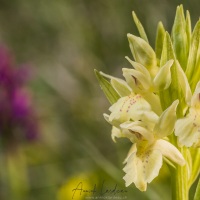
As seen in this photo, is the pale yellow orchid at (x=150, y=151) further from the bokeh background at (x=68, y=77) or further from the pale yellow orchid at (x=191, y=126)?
the bokeh background at (x=68, y=77)

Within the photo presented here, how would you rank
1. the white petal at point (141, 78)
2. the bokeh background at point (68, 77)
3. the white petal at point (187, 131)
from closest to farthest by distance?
the white petal at point (187, 131)
the white petal at point (141, 78)
the bokeh background at point (68, 77)

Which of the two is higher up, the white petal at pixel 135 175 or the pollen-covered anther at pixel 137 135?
the pollen-covered anther at pixel 137 135

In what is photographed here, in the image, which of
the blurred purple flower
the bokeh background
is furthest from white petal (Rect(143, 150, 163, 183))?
the blurred purple flower

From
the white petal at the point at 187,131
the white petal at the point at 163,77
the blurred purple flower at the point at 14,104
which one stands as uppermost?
the blurred purple flower at the point at 14,104

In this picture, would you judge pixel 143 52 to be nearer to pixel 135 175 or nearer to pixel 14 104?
pixel 135 175

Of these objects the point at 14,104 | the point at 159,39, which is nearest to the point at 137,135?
the point at 159,39

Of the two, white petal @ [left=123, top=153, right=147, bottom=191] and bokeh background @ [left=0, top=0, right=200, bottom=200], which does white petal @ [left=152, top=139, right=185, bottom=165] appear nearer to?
white petal @ [left=123, top=153, right=147, bottom=191]

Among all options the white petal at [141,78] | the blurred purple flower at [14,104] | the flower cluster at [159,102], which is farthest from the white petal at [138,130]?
the blurred purple flower at [14,104]
